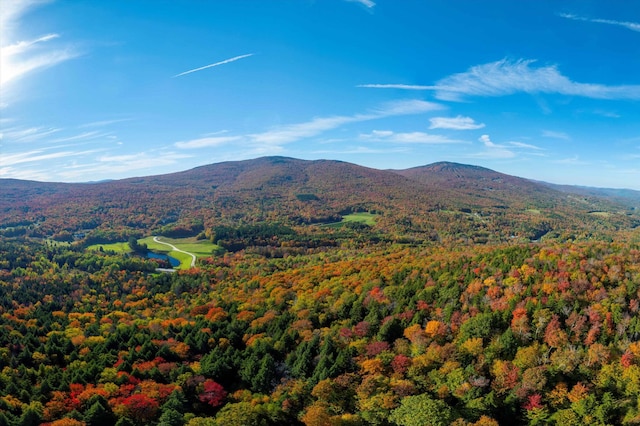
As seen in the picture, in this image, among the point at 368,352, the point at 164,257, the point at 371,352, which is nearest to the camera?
the point at 371,352

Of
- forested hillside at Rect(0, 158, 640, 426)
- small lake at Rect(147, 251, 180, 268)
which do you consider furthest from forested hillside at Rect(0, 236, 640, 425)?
small lake at Rect(147, 251, 180, 268)

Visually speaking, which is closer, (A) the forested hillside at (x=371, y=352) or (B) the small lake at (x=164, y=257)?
(A) the forested hillside at (x=371, y=352)

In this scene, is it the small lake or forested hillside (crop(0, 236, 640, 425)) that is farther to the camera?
the small lake

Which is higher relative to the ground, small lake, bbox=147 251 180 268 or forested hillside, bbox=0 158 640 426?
forested hillside, bbox=0 158 640 426

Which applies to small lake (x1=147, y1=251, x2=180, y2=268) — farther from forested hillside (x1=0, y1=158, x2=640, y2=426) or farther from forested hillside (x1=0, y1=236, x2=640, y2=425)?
forested hillside (x1=0, y1=236, x2=640, y2=425)

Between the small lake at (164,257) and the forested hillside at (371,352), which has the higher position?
the forested hillside at (371,352)

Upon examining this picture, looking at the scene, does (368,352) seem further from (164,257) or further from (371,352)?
(164,257)

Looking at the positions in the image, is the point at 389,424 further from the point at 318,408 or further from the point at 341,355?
the point at 341,355

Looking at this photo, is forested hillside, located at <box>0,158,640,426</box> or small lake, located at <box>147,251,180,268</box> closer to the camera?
forested hillside, located at <box>0,158,640,426</box>

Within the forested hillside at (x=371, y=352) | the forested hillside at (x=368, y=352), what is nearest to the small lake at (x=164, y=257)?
the forested hillside at (x=368, y=352)

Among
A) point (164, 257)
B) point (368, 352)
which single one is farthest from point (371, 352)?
point (164, 257)

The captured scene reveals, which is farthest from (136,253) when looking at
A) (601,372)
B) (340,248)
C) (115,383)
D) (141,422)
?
(601,372)

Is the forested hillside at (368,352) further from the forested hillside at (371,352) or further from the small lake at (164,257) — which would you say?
the small lake at (164,257)

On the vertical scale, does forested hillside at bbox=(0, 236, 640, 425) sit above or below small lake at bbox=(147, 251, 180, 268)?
above
